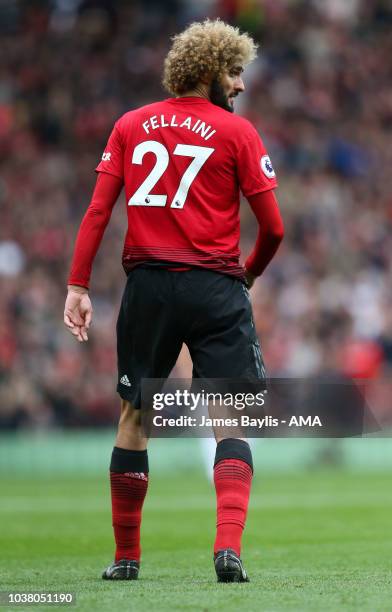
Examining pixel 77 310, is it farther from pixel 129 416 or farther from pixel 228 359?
pixel 228 359

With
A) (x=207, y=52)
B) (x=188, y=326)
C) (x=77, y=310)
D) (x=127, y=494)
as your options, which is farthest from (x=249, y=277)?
(x=127, y=494)

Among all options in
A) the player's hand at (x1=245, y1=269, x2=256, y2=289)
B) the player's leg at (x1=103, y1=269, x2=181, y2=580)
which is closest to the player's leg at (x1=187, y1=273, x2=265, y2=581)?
the player's leg at (x1=103, y1=269, x2=181, y2=580)

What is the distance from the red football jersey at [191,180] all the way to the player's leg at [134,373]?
148 millimetres

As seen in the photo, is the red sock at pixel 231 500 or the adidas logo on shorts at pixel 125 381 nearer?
the red sock at pixel 231 500

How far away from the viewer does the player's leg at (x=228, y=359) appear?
531cm

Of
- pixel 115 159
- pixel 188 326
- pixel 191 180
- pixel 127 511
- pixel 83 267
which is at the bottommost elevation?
pixel 127 511

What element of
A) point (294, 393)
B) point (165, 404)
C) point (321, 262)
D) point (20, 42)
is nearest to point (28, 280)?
point (321, 262)

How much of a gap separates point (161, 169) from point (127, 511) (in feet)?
4.76

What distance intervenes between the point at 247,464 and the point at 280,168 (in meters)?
14.1

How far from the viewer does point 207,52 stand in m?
5.51

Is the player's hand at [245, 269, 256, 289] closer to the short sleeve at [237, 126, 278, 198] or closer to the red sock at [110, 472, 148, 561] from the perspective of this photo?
the short sleeve at [237, 126, 278, 198]

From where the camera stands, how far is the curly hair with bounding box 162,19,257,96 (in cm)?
550

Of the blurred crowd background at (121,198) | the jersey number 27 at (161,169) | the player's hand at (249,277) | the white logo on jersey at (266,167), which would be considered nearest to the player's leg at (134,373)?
the jersey number 27 at (161,169)

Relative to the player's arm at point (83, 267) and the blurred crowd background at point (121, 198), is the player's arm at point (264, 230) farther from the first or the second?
the blurred crowd background at point (121, 198)
